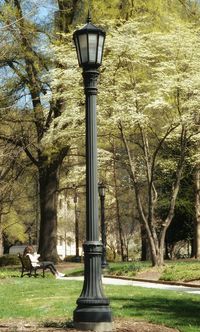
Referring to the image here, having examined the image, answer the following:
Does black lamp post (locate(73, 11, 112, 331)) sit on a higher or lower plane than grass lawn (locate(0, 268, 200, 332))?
higher

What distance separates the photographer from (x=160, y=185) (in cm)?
3750

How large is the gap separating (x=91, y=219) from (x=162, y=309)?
3.22 metres

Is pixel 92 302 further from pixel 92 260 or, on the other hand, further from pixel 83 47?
pixel 83 47

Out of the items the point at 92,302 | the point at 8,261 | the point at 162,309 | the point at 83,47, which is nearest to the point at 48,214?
the point at 8,261

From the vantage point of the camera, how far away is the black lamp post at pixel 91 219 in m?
8.14

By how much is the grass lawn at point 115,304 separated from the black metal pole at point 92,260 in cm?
103

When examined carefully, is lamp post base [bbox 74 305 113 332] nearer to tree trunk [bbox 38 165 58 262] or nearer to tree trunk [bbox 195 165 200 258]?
tree trunk [bbox 38 165 58 262]

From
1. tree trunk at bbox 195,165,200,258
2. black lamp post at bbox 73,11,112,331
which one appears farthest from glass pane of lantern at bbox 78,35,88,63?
tree trunk at bbox 195,165,200,258

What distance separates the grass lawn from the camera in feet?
31.5

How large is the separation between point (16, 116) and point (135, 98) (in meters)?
8.77

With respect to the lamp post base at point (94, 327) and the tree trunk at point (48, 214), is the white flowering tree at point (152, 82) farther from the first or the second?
the lamp post base at point (94, 327)

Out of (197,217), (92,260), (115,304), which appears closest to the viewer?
(92,260)

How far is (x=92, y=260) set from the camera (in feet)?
27.8

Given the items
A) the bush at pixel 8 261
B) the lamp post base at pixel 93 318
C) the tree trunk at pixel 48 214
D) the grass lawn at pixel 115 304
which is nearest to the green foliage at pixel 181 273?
the grass lawn at pixel 115 304
